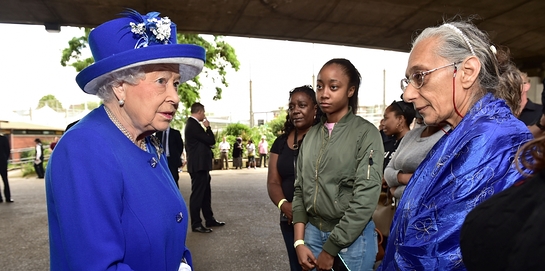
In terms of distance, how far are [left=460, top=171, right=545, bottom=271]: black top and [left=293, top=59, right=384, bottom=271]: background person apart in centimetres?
146

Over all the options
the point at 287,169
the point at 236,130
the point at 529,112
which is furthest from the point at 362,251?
the point at 236,130

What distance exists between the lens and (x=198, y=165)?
6125mm

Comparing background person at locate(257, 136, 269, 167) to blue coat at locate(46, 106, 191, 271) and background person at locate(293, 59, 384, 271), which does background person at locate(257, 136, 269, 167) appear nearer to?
background person at locate(293, 59, 384, 271)

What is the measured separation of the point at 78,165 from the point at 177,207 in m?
0.45

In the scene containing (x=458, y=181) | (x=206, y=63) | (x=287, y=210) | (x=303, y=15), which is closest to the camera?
(x=458, y=181)

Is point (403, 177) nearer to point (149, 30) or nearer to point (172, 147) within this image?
point (149, 30)

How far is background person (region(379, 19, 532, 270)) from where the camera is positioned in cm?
108

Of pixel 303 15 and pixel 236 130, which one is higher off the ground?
pixel 303 15

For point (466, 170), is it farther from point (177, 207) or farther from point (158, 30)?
point (158, 30)

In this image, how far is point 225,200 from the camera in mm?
8938

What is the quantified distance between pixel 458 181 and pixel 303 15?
21.4ft

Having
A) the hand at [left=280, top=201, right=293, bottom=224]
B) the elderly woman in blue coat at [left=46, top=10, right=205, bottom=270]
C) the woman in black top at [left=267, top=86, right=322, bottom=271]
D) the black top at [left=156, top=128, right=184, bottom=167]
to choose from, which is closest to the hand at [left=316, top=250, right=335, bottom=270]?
the hand at [left=280, top=201, right=293, bottom=224]

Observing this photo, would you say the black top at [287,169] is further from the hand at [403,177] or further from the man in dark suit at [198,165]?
the man in dark suit at [198,165]

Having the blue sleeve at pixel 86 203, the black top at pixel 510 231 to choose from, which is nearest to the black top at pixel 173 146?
the blue sleeve at pixel 86 203
